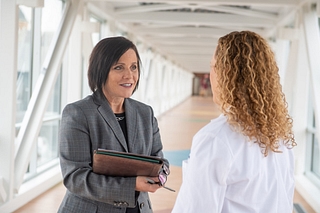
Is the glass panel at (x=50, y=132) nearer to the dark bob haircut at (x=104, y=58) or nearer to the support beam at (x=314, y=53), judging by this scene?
the support beam at (x=314, y=53)

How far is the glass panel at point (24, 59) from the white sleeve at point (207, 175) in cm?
545

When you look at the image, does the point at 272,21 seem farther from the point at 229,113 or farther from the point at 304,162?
the point at 229,113

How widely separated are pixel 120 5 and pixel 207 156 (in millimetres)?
9540

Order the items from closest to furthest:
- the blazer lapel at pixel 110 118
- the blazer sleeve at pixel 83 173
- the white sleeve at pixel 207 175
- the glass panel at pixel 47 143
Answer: the white sleeve at pixel 207 175 < the blazer sleeve at pixel 83 173 < the blazer lapel at pixel 110 118 < the glass panel at pixel 47 143

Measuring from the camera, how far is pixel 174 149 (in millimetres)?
10961

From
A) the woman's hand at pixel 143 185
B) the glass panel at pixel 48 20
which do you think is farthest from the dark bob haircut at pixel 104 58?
the glass panel at pixel 48 20

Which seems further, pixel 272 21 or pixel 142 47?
pixel 142 47

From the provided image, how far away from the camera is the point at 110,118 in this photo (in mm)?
2102

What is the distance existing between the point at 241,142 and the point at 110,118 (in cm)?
74

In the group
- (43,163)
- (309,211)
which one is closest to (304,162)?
(309,211)

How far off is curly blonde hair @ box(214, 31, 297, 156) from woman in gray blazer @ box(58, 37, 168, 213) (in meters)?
0.57

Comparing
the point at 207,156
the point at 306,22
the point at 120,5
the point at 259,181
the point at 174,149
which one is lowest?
the point at 174,149

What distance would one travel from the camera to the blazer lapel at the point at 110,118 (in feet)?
6.84

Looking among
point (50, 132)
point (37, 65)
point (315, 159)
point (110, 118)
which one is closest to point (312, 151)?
point (315, 159)
